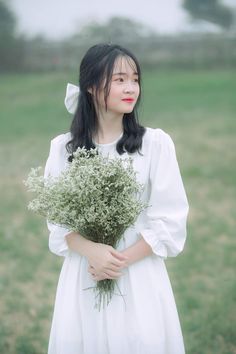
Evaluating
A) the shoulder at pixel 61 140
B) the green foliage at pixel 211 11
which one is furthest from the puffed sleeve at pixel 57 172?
the green foliage at pixel 211 11

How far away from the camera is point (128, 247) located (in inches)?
103

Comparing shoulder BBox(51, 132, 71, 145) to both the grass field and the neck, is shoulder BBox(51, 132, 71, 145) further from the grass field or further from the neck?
the grass field

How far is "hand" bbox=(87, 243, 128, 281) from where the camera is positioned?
8.19 feet

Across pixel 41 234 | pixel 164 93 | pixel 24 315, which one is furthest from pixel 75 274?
pixel 164 93

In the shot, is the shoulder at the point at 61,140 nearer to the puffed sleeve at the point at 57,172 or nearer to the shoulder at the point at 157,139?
the puffed sleeve at the point at 57,172

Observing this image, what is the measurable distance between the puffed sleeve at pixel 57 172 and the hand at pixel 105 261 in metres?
0.22

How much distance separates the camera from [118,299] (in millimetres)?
2650

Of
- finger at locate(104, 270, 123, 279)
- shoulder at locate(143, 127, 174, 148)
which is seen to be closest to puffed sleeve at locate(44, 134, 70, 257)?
finger at locate(104, 270, 123, 279)

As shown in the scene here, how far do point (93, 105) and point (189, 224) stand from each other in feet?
13.9

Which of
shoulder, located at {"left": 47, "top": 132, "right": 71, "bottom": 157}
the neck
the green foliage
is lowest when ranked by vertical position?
shoulder, located at {"left": 47, "top": 132, "right": 71, "bottom": 157}

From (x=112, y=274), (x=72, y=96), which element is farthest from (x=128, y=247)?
(x=72, y=96)

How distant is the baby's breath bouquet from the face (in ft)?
1.17

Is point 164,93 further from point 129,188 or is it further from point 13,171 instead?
point 129,188

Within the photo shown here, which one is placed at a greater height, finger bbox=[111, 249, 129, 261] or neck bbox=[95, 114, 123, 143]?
neck bbox=[95, 114, 123, 143]
